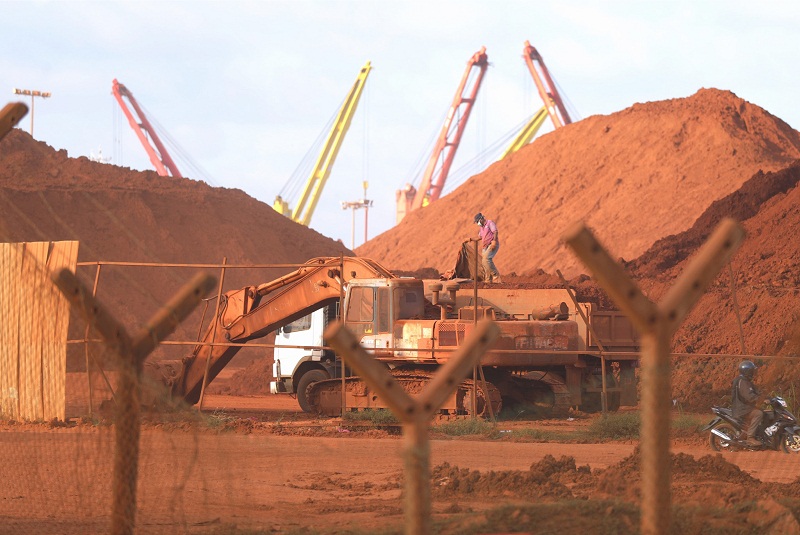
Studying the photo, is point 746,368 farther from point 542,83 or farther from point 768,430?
point 542,83

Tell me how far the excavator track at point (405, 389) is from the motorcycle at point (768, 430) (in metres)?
4.70

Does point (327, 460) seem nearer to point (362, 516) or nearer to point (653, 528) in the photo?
point (362, 516)

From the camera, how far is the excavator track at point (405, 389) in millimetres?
19344

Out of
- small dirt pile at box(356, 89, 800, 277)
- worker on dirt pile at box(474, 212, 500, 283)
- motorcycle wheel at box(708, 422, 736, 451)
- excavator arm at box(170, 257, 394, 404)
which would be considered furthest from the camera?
small dirt pile at box(356, 89, 800, 277)

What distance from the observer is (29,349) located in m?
17.2

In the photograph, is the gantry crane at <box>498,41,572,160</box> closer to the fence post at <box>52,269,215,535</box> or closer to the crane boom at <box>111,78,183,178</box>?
the crane boom at <box>111,78,183,178</box>

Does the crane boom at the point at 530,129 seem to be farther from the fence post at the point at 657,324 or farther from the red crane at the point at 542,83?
the fence post at the point at 657,324

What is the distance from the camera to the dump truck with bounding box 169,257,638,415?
64.1 feet

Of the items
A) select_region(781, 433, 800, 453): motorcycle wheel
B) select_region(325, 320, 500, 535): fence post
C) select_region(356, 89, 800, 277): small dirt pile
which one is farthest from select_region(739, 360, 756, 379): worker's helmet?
select_region(356, 89, 800, 277): small dirt pile

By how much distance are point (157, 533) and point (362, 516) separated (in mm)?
1987

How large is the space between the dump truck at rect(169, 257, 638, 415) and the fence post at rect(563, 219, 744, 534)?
1340 centimetres

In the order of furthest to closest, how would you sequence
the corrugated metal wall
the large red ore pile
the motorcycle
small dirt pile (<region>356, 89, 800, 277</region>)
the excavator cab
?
small dirt pile (<region>356, 89, 800, 277</region>), the large red ore pile, the excavator cab, the corrugated metal wall, the motorcycle

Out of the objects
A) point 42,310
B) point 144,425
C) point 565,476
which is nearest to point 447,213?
point 42,310

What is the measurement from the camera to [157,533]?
822 centimetres
